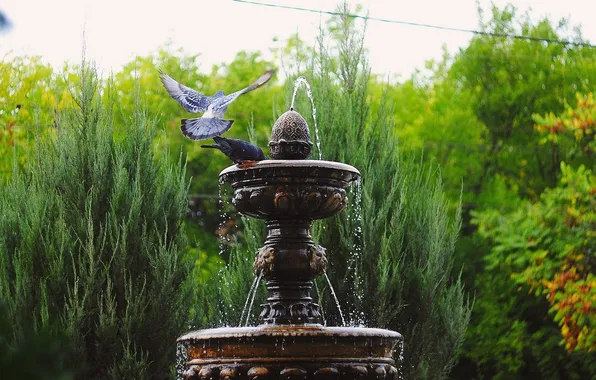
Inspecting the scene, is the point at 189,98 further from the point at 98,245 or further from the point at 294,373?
the point at 98,245

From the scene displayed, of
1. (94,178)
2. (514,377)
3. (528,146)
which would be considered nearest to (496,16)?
(528,146)

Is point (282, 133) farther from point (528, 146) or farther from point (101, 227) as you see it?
point (528, 146)

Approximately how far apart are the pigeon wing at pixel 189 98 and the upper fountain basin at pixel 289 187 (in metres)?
0.67

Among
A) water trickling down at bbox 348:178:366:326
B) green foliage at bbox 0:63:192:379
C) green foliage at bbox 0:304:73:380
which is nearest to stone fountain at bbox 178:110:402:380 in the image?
green foliage at bbox 0:63:192:379

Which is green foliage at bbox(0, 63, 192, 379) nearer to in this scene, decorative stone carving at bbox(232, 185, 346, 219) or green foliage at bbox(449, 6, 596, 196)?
decorative stone carving at bbox(232, 185, 346, 219)

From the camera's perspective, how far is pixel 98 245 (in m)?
10.4

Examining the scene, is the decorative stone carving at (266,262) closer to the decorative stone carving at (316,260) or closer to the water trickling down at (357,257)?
the decorative stone carving at (316,260)

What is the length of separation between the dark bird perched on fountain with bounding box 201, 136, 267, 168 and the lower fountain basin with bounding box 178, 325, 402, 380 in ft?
3.97

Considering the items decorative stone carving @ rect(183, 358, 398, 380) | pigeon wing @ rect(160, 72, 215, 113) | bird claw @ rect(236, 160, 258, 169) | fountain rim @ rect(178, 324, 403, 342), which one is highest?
pigeon wing @ rect(160, 72, 215, 113)

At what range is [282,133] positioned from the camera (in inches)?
300

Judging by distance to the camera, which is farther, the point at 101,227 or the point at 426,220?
the point at 426,220

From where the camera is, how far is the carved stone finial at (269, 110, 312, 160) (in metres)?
7.56

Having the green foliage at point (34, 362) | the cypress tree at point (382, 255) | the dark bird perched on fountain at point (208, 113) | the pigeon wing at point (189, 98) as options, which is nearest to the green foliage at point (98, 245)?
the cypress tree at point (382, 255)

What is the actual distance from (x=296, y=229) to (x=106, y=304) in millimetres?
3388
